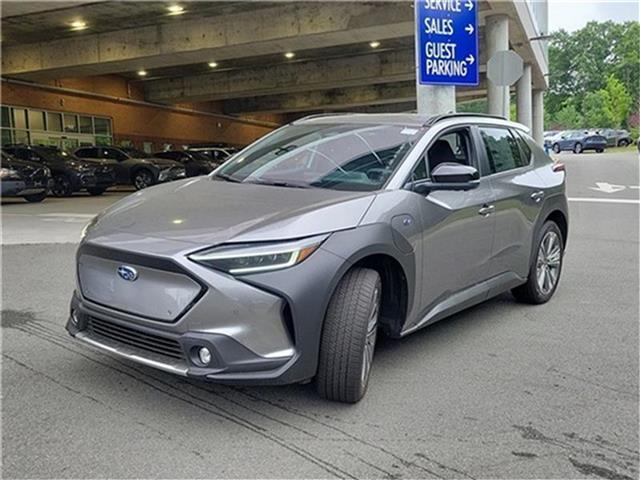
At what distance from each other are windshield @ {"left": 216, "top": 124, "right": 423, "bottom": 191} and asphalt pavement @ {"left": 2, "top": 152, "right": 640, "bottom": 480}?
1292 mm

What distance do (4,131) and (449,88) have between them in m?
21.6

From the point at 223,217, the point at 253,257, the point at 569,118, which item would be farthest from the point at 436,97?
the point at 569,118

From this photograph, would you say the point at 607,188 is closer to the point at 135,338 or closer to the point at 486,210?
the point at 486,210

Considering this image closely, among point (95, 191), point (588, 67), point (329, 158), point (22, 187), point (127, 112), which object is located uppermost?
point (588, 67)

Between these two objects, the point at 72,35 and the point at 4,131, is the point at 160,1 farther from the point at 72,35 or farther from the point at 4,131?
the point at 4,131

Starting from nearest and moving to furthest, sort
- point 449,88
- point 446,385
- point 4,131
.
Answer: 1. point 446,385
2. point 449,88
3. point 4,131

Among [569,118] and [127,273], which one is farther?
[569,118]

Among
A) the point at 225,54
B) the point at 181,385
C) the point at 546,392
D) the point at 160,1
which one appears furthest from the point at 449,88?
the point at 225,54

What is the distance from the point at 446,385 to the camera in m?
3.79

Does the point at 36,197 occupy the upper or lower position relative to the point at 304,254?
lower

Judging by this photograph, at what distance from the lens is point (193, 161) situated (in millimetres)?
23688

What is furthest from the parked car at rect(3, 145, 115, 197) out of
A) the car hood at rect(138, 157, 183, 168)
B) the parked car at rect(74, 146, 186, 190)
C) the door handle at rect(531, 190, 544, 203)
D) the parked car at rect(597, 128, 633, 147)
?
the parked car at rect(597, 128, 633, 147)

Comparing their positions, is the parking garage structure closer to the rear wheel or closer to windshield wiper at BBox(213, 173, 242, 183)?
the rear wheel

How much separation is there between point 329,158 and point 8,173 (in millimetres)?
14152
